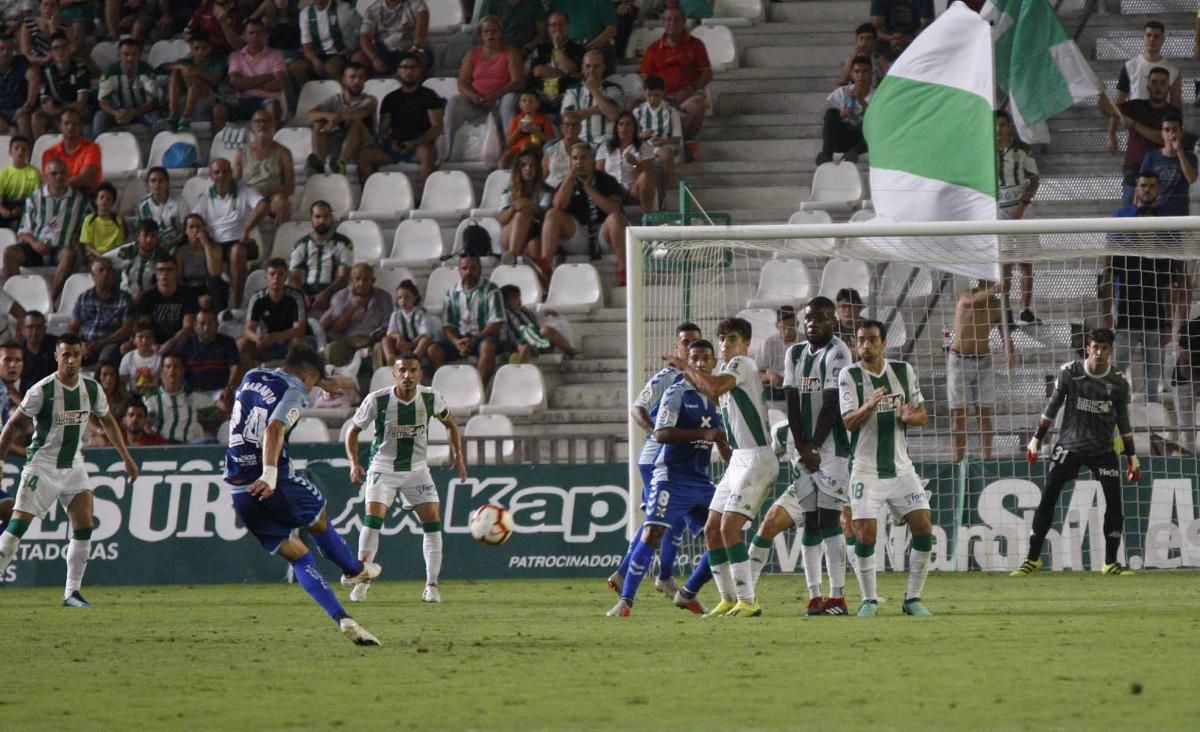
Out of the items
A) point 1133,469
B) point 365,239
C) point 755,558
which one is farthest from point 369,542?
point 1133,469

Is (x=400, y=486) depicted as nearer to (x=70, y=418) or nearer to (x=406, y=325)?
(x=70, y=418)

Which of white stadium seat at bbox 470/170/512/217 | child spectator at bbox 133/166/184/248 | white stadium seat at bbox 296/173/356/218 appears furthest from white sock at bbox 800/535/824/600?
child spectator at bbox 133/166/184/248

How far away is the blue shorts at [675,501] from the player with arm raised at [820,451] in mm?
523

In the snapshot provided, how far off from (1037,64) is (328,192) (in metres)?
8.95

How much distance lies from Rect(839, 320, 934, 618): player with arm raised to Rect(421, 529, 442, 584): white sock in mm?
4493

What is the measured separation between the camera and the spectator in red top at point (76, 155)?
866 inches

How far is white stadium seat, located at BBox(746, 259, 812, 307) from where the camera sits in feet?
59.4

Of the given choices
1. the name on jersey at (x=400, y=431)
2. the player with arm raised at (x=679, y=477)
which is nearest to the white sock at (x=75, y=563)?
the name on jersey at (x=400, y=431)

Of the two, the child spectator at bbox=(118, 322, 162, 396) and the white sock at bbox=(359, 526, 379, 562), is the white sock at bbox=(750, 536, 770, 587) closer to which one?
the white sock at bbox=(359, 526, 379, 562)

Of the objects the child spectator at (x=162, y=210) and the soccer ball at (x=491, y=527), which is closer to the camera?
the soccer ball at (x=491, y=527)

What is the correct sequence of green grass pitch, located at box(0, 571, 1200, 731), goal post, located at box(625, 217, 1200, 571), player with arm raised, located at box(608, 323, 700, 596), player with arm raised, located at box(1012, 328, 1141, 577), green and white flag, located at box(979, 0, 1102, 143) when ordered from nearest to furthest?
green grass pitch, located at box(0, 571, 1200, 731) → player with arm raised, located at box(608, 323, 700, 596) → player with arm raised, located at box(1012, 328, 1141, 577) → goal post, located at box(625, 217, 1200, 571) → green and white flag, located at box(979, 0, 1102, 143)

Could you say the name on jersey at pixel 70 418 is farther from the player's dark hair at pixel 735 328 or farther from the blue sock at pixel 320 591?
the player's dark hair at pixel 735 328

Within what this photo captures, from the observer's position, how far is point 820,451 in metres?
12.0

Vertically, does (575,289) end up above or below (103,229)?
below
